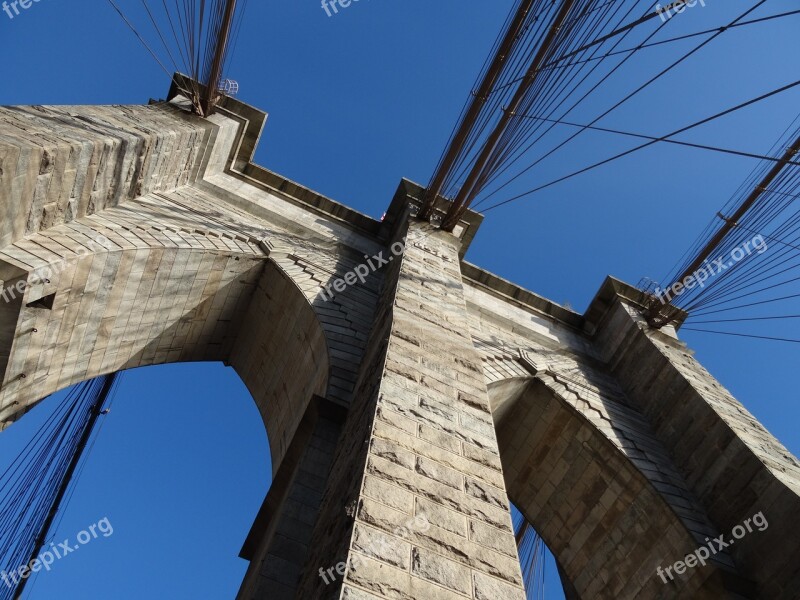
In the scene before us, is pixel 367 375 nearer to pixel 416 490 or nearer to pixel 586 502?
pixel 416 490

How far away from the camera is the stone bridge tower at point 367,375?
3.43 m

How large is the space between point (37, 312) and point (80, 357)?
3.26 feet

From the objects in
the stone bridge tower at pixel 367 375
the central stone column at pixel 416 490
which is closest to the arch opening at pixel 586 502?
the stone bridge tower at pixel 367 375

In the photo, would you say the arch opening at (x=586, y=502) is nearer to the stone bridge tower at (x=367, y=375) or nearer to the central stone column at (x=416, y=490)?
the stone bridge tower at (x=367, y=375)

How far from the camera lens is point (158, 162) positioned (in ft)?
23.4

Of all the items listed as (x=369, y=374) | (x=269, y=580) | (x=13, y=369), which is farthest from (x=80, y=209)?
(x=269, y=580)

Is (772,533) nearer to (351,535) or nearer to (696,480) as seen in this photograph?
(696,480)

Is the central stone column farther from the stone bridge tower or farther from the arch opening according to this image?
the arch opening

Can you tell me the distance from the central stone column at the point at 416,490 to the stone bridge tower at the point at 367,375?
0.05 feet

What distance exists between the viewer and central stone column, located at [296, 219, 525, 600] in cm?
277

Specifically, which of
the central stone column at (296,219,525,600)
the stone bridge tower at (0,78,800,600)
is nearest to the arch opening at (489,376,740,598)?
the stone bridge tower at (0,78,800,600)

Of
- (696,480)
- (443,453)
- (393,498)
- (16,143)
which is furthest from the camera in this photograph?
(696,480)

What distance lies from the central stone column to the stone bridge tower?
0.02 m

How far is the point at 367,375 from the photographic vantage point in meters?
4.94
